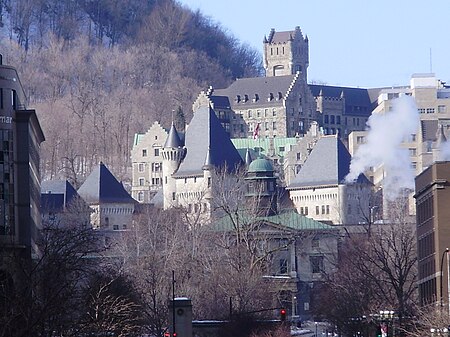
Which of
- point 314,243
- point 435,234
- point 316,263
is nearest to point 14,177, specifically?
point 435,234

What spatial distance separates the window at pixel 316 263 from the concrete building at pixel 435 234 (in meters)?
79.0

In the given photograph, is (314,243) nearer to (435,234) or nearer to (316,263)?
(316,263)

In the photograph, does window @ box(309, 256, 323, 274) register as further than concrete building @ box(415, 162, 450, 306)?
Yes

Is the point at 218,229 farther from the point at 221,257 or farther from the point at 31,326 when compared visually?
the point at 31,326

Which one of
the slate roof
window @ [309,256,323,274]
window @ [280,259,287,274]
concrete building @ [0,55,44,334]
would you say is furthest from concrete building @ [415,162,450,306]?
window @ [309,256,323,274]

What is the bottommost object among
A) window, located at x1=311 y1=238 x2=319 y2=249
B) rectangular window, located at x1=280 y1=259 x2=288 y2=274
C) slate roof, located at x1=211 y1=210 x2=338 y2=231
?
rectangular window, located at x1=280 y1=259 x2=288 y2=274

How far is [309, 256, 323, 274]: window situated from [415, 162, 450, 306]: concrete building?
7898 cm

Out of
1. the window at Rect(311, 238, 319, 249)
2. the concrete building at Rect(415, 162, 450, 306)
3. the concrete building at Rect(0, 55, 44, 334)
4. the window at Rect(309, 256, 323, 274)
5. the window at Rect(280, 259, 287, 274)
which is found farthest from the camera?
the window at Rect(311, 238, 319, 249)

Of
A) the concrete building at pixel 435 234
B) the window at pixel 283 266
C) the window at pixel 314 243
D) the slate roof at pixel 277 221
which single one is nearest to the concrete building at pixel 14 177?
the concrete building at pixel 435 234

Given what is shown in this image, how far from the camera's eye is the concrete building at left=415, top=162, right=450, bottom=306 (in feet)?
339

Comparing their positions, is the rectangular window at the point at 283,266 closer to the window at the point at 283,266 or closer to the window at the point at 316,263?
the window at the point at 283,266

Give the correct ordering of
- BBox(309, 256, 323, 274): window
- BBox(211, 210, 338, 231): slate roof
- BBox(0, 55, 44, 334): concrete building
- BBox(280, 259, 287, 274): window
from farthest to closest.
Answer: BBox(309, 256, 323, 274): window
BBox(280, 259, 287, 274): window
BBox(211, 210, 338, 231): slate roof
BBox(0, 55, 44, 334): concrete building

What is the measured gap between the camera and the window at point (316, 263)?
640ft

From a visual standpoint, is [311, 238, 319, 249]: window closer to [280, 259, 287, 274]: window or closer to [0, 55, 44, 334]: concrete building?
[280, 259, 287, 274]: window
